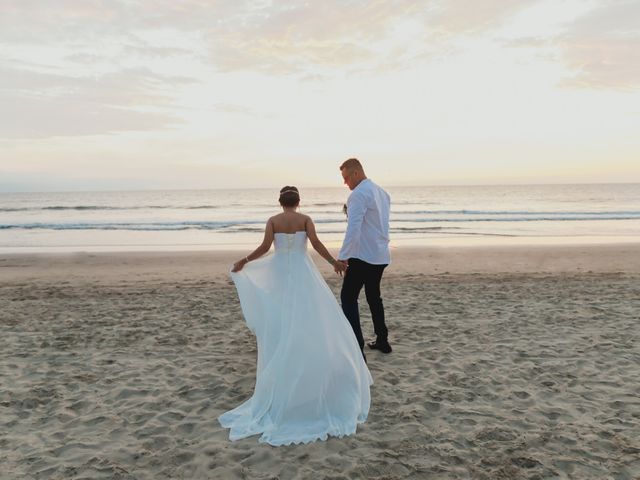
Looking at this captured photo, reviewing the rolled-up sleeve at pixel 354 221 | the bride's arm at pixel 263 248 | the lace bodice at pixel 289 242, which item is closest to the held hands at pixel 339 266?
the rolled-up sleeve at pixel 354 221

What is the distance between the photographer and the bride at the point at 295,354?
4.18 m

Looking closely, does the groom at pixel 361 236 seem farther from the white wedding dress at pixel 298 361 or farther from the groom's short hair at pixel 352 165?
the white wedding dress at pixel 298 361

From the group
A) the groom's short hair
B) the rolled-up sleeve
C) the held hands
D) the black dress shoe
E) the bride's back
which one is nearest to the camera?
the bride's back

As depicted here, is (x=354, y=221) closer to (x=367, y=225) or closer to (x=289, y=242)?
(x=367, y=225)

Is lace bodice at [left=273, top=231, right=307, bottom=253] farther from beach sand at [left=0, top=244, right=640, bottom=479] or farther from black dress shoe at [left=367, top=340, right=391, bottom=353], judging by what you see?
black dress shoe at [left=367, top=340, right=391, bottom=353]

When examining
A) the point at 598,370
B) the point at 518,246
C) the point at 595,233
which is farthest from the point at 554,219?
Answer: the point at 598,370

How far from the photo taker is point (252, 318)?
4805mm

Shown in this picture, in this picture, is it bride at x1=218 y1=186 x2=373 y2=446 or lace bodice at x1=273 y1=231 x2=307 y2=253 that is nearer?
bride at x1=218 y1=186 x2=373 y2=446

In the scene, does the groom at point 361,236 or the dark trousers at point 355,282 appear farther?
the dark trousers at point 355,282

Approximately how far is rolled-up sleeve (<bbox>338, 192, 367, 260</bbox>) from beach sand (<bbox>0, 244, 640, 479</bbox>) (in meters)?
1.51

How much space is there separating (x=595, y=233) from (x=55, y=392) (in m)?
26.8

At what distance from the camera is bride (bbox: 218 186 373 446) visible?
4.18 meters

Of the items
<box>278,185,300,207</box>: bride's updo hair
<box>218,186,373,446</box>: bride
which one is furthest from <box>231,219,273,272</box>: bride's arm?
<box>278,185,300,207</box>: bride's updo hair

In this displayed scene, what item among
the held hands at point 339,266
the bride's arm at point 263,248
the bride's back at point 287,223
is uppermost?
the bride's back at point 287,223
